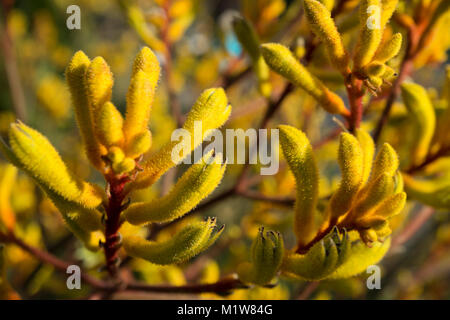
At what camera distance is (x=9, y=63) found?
1.21m

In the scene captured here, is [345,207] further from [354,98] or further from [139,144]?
[139,144]

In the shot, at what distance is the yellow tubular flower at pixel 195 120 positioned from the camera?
48 cm

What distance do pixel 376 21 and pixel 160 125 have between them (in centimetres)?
142

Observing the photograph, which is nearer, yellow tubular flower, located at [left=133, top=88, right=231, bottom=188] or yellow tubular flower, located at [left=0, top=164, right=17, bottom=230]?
yellow tubular flower, located at [left=133, top=88, right=231, bottom=188]

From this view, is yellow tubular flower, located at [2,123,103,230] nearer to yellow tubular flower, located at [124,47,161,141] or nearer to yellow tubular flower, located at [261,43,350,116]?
yellow tubular flower, located at [124,47,161,141]

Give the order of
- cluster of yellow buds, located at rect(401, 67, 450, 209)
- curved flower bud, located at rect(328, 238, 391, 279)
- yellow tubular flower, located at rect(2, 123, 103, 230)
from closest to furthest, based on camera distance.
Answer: yellow tubular flower, located at rect(2, 123, 103, 230) < curved flower bud, located at rect(328, 238, 391, 279) < cluster of yellow buds, located at rect(401, 67, 450, 209)

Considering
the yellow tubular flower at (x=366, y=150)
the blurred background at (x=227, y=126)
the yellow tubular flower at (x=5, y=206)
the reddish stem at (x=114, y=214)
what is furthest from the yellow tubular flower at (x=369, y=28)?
the yellow tubular flower at (x=5, y=206)

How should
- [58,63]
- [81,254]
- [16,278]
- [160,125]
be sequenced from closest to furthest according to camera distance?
[81,254] → [16,278] → [160,125] → [58,63]

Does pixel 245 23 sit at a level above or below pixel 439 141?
above

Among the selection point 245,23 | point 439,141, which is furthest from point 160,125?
point 439,141

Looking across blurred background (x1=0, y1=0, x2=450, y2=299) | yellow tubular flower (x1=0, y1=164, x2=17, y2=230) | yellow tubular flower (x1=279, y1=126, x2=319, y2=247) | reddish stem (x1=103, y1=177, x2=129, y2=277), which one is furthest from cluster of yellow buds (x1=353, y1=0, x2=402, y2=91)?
yellow tubular flower (x1=0, y1=164, x2=17, y2=230)

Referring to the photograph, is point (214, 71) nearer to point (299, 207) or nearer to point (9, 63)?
point (9, 63)

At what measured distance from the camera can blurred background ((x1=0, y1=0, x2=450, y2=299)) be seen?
92 centimetres

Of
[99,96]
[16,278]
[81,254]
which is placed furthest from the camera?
[16,278]
